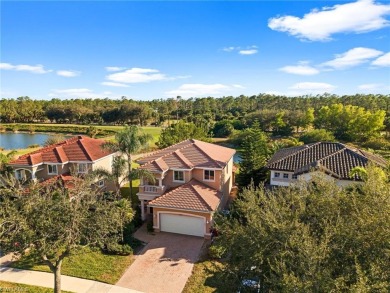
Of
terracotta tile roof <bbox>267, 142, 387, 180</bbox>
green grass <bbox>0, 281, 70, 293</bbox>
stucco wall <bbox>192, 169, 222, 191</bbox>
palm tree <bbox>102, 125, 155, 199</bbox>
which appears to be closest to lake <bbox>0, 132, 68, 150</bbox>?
palm tree <bbox>102, 125, 155, 199</bbox>

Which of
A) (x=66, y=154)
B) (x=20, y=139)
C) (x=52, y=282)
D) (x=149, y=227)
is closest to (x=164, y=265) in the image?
(x=149, y=227)

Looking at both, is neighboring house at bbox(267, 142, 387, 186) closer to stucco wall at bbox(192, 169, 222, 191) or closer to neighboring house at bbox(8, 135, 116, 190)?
stucco wall at bbox(192, 169, 222, 191)

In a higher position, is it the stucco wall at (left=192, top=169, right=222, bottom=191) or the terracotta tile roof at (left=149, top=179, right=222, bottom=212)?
the stucco wall at (left=192, top=169, right=222, bottom=191)

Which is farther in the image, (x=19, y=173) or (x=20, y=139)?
Result: (x=20, y=139)

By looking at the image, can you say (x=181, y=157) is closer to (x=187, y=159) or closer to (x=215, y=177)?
(x=187, y=159)

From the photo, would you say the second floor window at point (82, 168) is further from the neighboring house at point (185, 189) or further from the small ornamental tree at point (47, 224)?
the small ornamental tree at point (47, 224)

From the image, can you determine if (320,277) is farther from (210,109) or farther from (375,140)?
(210,109)

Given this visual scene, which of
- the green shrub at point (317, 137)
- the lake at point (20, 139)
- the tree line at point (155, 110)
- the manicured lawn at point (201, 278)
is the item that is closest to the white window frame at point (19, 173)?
the manicured lawn at point (201, 278)

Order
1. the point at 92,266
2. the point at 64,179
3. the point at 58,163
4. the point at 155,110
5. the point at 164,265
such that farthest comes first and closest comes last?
the point at 155,110
the point at 58,163
the point at 64,179
the point at 164,265
the point at 92,266
